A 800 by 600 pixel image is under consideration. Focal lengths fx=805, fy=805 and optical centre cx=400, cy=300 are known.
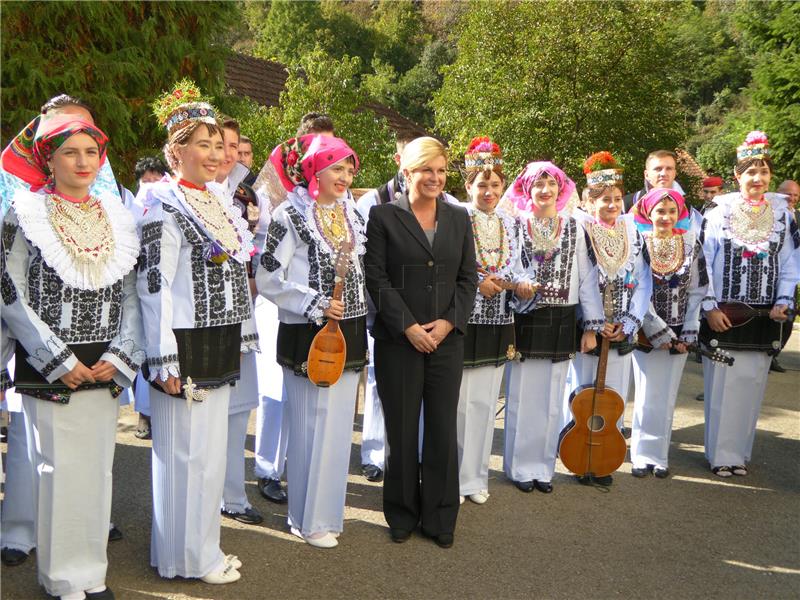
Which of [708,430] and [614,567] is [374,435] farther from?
[708,430]

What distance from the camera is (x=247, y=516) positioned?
4641mm

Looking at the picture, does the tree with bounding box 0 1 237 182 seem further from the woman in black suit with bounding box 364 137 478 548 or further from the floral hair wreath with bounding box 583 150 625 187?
the woman in black suit with bounding box 364 137 478 548

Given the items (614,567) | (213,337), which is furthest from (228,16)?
(614,567)

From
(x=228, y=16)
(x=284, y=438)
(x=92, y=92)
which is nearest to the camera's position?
(x=284, y=438)

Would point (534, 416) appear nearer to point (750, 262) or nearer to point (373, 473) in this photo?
point (373, 473)

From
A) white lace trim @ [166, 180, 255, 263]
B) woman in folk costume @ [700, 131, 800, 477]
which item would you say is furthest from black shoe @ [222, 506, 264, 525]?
woman in folk costume @ [700, 131, 800, 477]

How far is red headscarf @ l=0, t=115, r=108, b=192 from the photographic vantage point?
11.0 ft

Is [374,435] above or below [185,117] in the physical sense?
below

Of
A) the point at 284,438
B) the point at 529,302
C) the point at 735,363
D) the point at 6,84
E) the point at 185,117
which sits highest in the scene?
the point at 6,84

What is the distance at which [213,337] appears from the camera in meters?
3.75

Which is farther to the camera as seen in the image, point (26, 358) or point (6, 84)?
point (6, 84)

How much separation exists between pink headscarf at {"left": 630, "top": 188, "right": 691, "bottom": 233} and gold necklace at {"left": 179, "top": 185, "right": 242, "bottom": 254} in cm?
315

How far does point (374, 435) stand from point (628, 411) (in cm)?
291

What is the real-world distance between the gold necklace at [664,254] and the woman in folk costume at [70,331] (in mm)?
3589
